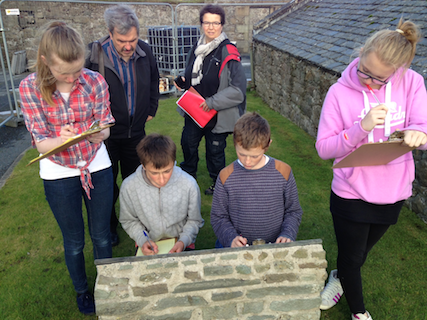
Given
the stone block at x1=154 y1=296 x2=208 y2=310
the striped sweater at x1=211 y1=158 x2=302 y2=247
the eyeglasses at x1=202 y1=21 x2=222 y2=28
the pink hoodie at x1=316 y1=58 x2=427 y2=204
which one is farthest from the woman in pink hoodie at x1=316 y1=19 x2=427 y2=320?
the eyeglasses at x1=202 y1=21 x2=222 y2=28

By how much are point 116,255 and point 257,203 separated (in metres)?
1.72

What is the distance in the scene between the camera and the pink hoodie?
2.08 m

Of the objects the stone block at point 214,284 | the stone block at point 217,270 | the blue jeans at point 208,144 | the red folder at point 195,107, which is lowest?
the blue jeans at point 208,144

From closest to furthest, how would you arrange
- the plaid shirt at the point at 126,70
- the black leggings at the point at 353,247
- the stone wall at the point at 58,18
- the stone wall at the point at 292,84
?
the black leggings at the point at 353,247 → the plaid shirt at the point at 126,70 → the stone wall at the point at 292,84 → the stone wall at the point at 58,18

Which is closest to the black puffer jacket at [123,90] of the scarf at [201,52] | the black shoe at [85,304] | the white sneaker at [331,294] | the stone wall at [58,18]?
the scarf at [201,52]

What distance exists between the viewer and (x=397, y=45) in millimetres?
1861

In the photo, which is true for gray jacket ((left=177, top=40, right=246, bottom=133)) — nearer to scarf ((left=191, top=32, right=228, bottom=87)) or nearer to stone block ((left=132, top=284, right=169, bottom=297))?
scarf ((left=191, top=32, right=228, bottom=87))

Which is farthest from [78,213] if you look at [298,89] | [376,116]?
[298,89]

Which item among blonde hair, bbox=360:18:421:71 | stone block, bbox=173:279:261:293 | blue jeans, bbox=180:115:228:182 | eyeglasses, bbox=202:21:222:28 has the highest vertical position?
blonde hair, bbox=360:18:421:71

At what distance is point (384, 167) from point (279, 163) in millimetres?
699

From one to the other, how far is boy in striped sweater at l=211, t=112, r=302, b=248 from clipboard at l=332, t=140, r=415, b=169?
0.54 meters

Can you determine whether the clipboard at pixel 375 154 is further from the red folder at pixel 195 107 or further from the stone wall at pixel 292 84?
the stone wall at pixel 292 84

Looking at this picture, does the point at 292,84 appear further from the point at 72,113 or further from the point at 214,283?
the point at 214,283

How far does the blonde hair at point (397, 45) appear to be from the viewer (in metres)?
1.86
